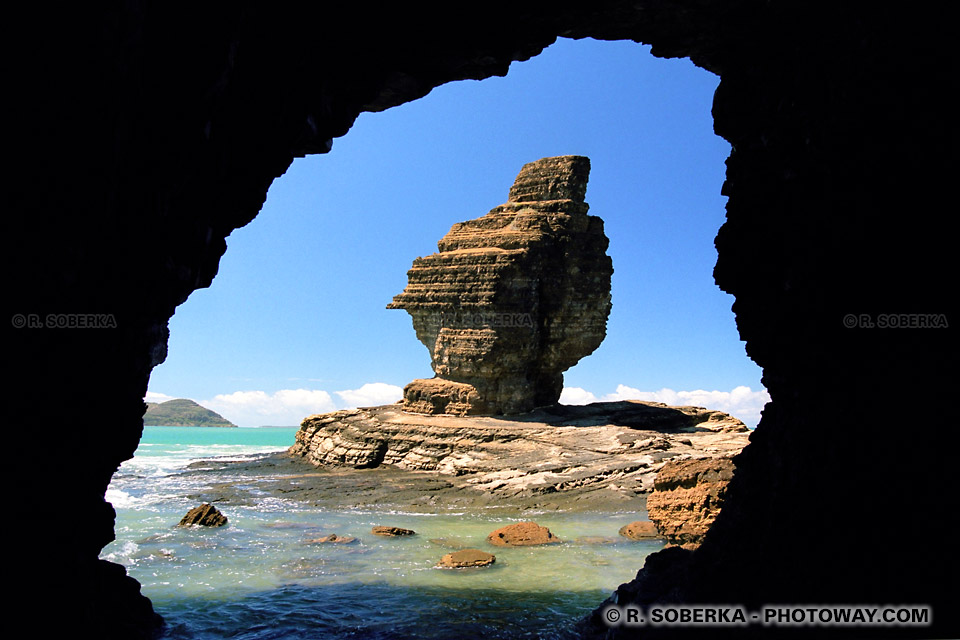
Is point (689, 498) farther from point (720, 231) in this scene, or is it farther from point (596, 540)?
point (720, 231)

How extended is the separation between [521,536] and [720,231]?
9.82m

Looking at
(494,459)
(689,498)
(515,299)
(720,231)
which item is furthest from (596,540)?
(515,299)

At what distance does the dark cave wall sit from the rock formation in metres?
20.5

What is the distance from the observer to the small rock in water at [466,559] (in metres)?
13.3

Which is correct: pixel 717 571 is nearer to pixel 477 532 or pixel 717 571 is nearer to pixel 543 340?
pixel 477 532

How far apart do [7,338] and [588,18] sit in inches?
330

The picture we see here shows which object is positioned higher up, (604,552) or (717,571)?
(717,571)

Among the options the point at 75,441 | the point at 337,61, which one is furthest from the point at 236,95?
the point at 75,441

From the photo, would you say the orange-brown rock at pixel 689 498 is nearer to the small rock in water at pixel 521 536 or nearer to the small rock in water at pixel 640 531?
the small rock in water at pixel 640 531

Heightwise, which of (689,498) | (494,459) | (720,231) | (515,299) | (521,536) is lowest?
(521,536)

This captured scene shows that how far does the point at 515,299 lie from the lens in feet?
96.5

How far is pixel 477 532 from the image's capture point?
677 inches

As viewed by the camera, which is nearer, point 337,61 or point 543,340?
point 337,61

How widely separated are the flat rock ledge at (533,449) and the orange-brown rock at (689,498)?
6165mm
